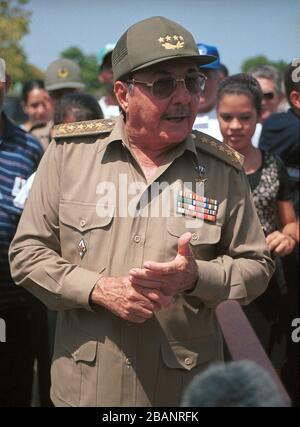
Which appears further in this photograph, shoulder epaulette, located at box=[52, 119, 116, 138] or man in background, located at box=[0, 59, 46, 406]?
man in background, located at box=[0, 59, 46, 406]

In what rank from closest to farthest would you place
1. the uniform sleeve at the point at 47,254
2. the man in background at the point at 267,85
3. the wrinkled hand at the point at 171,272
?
the wrinkled hand at the point at 171,272
the uniform sleeve at the point at 47,254
the man in background at the point at 267,85

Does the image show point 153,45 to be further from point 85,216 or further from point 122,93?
point 85,216

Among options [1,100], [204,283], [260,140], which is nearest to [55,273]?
[204,283]

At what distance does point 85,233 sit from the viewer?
2.63 m

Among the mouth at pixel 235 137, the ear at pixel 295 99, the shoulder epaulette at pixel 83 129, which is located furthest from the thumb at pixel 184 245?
the ear at pixel 295 99

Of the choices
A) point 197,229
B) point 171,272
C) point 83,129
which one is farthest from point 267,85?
point 171,272

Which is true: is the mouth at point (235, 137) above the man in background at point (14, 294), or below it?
above

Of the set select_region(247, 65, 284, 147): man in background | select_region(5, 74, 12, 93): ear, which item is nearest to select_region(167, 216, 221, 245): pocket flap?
select_region(5, 74, 12, 93): ear

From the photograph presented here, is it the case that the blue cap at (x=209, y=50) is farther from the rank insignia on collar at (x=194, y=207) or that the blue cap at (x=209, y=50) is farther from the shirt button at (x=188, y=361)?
the shirt button at (x=188, y=361)

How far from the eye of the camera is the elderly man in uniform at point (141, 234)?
2.58 meters

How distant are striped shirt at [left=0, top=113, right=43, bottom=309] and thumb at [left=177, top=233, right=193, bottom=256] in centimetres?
147

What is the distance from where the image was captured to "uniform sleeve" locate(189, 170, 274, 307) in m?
2.62

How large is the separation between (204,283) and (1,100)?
176 cm

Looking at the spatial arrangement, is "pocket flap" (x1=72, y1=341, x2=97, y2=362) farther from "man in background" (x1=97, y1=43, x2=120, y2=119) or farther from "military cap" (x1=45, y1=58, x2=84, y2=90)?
"military cap" (x1=45, y1=58, x2=84, y2=90)
